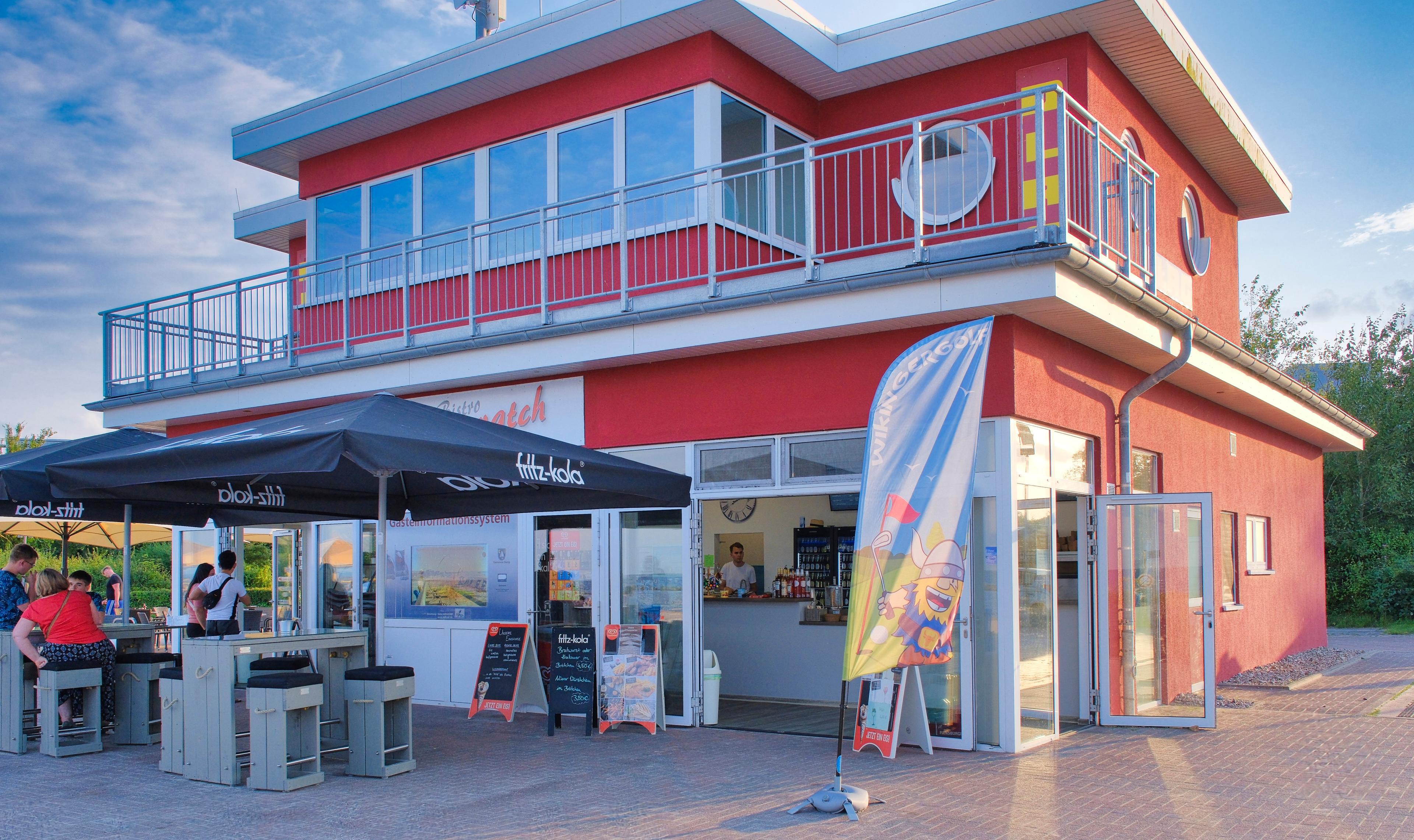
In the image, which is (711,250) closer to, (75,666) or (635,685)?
(635,685)

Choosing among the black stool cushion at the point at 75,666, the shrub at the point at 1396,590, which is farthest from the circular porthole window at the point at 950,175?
the shrub at the point at 1396,590

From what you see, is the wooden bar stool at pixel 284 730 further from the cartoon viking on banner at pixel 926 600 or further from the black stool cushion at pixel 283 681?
the cartoon viking on banner at pixel 926 600

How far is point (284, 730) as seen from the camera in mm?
7258

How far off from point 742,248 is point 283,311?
5937 millimetres

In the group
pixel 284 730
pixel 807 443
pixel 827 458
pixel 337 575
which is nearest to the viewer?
pixel 284 730

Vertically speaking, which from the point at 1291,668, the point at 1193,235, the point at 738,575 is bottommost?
the point at 1291,668

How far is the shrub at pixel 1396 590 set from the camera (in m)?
24.9

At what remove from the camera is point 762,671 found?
11680mm

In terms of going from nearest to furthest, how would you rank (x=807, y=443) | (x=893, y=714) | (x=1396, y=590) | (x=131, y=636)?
(x=893, y=714) < (x=807, y=443) < (x=131, y=636) < (x=1396, y=590)

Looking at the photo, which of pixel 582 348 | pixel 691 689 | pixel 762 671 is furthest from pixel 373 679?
pixel 762 671

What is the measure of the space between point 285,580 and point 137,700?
225 inches

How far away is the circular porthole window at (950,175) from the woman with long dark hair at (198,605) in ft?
27.6

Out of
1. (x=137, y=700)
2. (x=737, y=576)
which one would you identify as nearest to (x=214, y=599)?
(x=137, y=700)

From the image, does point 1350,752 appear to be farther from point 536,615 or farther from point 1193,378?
point 536,615
